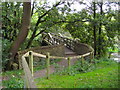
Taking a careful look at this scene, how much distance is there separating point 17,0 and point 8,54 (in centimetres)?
348

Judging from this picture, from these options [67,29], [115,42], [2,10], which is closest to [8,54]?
[2,10]

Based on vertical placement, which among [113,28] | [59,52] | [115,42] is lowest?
[59,52]

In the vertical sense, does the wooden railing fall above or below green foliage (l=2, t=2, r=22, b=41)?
below

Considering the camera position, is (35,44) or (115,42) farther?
(35,44)

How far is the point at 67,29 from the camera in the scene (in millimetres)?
12344

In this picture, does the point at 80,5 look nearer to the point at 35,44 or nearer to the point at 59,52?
the point at 59,52

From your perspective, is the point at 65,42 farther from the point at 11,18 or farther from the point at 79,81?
the point at 79,81

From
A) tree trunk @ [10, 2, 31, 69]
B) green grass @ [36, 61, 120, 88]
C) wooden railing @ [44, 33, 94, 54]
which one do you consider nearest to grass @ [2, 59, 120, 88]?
green grass @ [36, 61, 120, 88]

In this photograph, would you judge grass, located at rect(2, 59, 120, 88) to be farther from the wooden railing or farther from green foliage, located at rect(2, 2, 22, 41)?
the wooden railing

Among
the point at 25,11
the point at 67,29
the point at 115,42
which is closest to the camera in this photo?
the point at 25,11

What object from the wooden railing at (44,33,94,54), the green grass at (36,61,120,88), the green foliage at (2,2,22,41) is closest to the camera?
the green grass at (36,61,120,88)

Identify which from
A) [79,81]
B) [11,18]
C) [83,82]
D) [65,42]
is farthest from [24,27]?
[65,42]

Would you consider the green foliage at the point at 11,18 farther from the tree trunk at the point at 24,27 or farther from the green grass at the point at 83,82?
the green grass at the point at 83,82

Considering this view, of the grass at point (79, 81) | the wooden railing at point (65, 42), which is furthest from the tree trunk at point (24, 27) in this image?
the wooden railing at point (65, 42)
